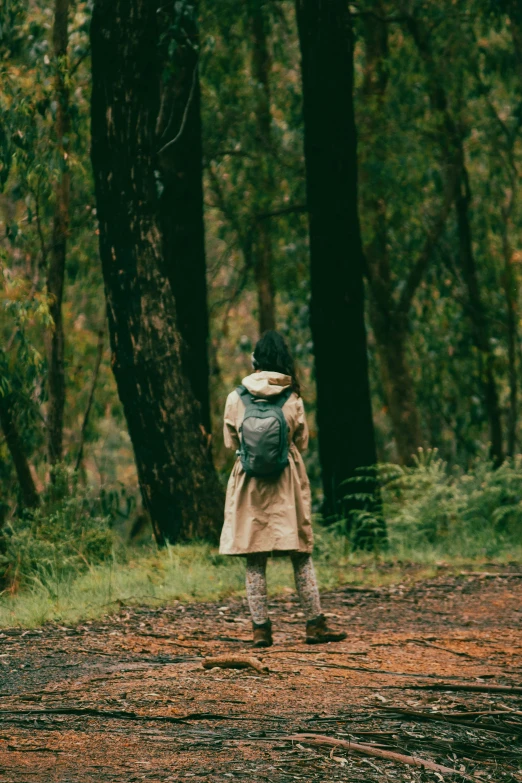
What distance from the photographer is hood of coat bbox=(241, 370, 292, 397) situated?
6805 millimetres

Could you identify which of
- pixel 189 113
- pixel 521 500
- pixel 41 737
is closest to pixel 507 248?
pixel 521 500

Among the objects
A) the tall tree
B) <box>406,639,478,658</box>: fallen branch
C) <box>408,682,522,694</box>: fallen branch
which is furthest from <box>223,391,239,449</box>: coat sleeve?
the tall tree

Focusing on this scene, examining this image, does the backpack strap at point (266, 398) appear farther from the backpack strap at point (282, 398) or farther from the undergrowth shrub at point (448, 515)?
the undergrowth shrub at point (448, 515)

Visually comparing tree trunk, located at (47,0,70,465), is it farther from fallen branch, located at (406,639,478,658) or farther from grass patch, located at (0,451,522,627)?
fallen branch, located at (406,639,478,658)

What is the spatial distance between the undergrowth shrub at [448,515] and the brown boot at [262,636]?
4590 mm

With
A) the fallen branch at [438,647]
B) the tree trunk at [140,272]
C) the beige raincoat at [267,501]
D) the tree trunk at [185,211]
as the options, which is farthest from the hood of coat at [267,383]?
the tree trunk at [185,211]

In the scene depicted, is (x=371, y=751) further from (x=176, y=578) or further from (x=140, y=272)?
(x=140, y=272)

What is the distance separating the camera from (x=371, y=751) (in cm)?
433

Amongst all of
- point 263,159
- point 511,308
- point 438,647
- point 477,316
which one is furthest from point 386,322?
point 438,647

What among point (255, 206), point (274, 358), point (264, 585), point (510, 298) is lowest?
point (264, 585)

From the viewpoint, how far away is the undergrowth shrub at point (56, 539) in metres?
9.80

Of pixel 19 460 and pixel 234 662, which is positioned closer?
pixel 234 662

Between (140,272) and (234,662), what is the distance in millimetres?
5052

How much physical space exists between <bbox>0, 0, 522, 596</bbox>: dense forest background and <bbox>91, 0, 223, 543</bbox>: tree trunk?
1.5 inches
